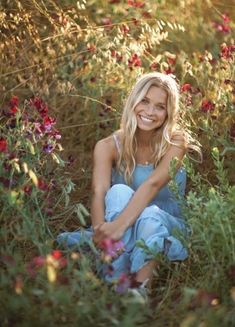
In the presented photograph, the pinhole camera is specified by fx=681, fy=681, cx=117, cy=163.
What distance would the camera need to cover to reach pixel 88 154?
410 cm

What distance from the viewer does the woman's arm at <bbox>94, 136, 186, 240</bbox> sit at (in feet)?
9.71

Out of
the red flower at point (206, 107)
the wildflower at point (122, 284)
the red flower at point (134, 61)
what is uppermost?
the red flower at point (134, 61)

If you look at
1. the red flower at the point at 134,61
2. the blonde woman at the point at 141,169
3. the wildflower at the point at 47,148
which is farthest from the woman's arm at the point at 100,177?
the red flower at the point at 134,61

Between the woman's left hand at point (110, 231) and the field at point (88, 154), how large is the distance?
100 mm

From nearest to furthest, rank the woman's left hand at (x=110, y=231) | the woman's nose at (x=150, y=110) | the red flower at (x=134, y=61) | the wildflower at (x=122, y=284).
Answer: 1. the wildflower at (x=122, y=284)
2. the woman's left hand at (x=110, y=231)
3. the woman's nose at (x=150, y=110)
4. the red flower at (x=134, y=61)

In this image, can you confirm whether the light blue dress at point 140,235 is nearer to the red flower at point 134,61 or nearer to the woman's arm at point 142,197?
the woman's arm at point 142,197

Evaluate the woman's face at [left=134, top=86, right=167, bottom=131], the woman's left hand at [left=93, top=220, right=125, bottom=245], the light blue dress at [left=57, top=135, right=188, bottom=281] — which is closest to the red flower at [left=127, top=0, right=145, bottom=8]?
the woman's face at [left=134, top=86, right=167, bottom=131]

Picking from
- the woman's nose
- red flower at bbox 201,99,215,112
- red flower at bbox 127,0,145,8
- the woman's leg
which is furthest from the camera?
red flower at bbox 127,0,145,8

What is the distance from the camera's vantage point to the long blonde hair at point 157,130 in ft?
11.0

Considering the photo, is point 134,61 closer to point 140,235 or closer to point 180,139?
point 180,139

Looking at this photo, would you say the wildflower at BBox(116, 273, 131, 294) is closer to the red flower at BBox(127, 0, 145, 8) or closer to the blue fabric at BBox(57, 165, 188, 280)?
the blue fabric at BBox(57, 165, 188, 280)

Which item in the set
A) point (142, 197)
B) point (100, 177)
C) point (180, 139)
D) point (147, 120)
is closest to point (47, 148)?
point (100, 177)

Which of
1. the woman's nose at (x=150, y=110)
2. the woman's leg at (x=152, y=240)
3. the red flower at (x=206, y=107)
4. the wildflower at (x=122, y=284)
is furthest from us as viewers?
the red flower at (x=206, y=107)

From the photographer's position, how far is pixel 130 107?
3.39 meters
